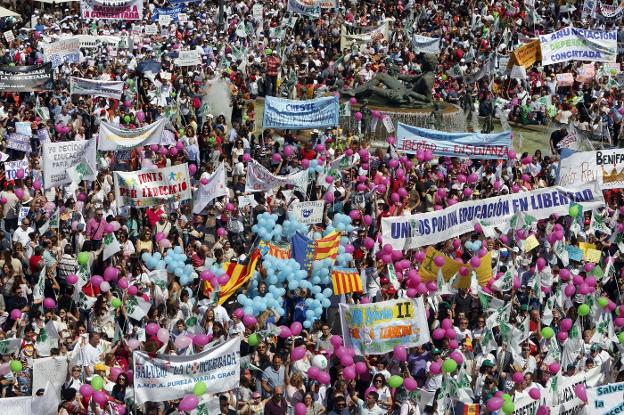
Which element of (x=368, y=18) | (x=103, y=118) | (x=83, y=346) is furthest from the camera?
(x=368, y=18)

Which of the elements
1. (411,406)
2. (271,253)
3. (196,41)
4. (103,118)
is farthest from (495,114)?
(411,406)

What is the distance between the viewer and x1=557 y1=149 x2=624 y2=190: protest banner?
19.5 m

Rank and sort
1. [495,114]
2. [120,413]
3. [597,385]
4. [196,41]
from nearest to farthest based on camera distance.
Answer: [120,413] → [597,385] → [495,114] → [196,41]

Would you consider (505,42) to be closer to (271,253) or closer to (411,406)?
(271,253)

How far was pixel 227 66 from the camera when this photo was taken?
29203 mm

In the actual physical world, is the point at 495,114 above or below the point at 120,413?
below

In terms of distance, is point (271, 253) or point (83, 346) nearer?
point (83, 346)

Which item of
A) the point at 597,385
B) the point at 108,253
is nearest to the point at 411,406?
the point at 597,385

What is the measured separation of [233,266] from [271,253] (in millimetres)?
612

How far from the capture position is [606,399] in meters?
13.1

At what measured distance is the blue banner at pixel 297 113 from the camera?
21906mm

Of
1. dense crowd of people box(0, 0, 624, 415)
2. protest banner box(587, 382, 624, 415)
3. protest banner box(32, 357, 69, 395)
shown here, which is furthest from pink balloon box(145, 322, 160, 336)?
protest banner box(587, 382, 624, 415)

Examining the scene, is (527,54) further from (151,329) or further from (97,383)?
(97,383)

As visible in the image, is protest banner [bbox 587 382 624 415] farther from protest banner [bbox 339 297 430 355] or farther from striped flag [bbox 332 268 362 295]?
striped flag [bbox 332 268 362 295]
